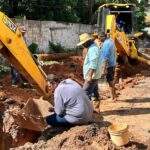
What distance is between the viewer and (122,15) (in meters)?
21.6

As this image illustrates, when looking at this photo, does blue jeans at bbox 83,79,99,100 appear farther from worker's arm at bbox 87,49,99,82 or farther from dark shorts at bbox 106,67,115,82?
dark shorts at bbox 106,67,115,82

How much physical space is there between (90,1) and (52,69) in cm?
1576

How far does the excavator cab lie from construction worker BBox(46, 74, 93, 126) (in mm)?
12429

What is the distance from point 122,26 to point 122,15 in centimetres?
52

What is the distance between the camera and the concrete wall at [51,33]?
23.9m

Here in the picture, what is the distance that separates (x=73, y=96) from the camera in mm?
7871

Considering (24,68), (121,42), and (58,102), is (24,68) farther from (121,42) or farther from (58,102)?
(121,42)

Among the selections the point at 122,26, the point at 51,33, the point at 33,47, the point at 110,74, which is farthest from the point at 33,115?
the point at 51,33

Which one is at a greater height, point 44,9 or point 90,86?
point 44,9

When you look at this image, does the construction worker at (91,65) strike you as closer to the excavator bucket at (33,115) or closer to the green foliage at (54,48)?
the excavator bucket at (33,115)

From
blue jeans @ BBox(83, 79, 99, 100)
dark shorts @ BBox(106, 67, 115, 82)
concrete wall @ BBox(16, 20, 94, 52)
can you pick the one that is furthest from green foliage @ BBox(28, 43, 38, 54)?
blue jeans @ BBox(83, 79, 99, 100)

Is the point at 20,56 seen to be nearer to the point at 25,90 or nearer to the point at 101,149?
the point at 101,149

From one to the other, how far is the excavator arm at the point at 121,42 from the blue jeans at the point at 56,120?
8.85 meters

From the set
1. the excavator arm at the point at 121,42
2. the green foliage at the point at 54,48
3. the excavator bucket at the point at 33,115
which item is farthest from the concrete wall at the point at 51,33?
the excavator bucket at the point at 33,115
